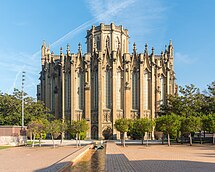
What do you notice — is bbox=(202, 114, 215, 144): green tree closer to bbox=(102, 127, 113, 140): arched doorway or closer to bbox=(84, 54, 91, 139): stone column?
bbox=(102, 127, 113, 140): arched doorway

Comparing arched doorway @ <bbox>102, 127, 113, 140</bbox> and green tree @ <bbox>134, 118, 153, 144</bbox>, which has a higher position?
green tree @ <bbox>134, 118, 153, 144</bbox>

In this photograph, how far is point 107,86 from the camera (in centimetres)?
7856

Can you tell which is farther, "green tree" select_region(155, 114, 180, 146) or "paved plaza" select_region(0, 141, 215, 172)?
"green tree" select_region(155, 114, 180, 146)

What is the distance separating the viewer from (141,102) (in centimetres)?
8000

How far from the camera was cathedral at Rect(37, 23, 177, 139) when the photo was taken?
3061 inches

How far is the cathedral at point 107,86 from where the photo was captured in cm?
7775

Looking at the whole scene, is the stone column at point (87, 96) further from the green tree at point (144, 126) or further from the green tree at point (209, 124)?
the green tree at point (209, 124)

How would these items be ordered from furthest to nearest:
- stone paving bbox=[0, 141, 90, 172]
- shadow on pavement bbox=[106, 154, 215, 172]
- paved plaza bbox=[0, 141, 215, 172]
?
1. stone paving bbox=[0, 141, 90, 172]
2. paved plaza bbox=[0, 141, 215, 172]
3. shadow on pavement bbox=[106, 154, 215, 172]

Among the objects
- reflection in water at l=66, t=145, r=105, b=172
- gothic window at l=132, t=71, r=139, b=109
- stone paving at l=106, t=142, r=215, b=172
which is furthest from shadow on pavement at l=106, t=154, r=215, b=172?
gothic window at l=132, t=71, r=139, b=109

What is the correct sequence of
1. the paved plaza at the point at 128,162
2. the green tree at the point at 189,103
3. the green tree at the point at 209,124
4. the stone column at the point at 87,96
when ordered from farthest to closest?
1. the stone column at the point at 87,96
2. the green tree at the point at 189,103
3. the green tree at the point at 209,124
4. the paved plaza at the point at 128,162

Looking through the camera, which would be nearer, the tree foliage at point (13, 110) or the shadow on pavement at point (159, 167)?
the shadow on pavement at point (159, 167)

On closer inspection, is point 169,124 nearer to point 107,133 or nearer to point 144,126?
point 144,126

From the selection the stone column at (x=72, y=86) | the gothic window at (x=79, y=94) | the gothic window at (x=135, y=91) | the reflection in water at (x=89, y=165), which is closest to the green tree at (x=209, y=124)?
the reflection in water at (x=89, y=165)

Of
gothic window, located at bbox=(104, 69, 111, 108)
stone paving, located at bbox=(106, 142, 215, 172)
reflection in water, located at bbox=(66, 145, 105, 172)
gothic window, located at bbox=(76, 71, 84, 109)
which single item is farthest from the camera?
gothic window, located at bbox=(76, 71, 84, 109)
